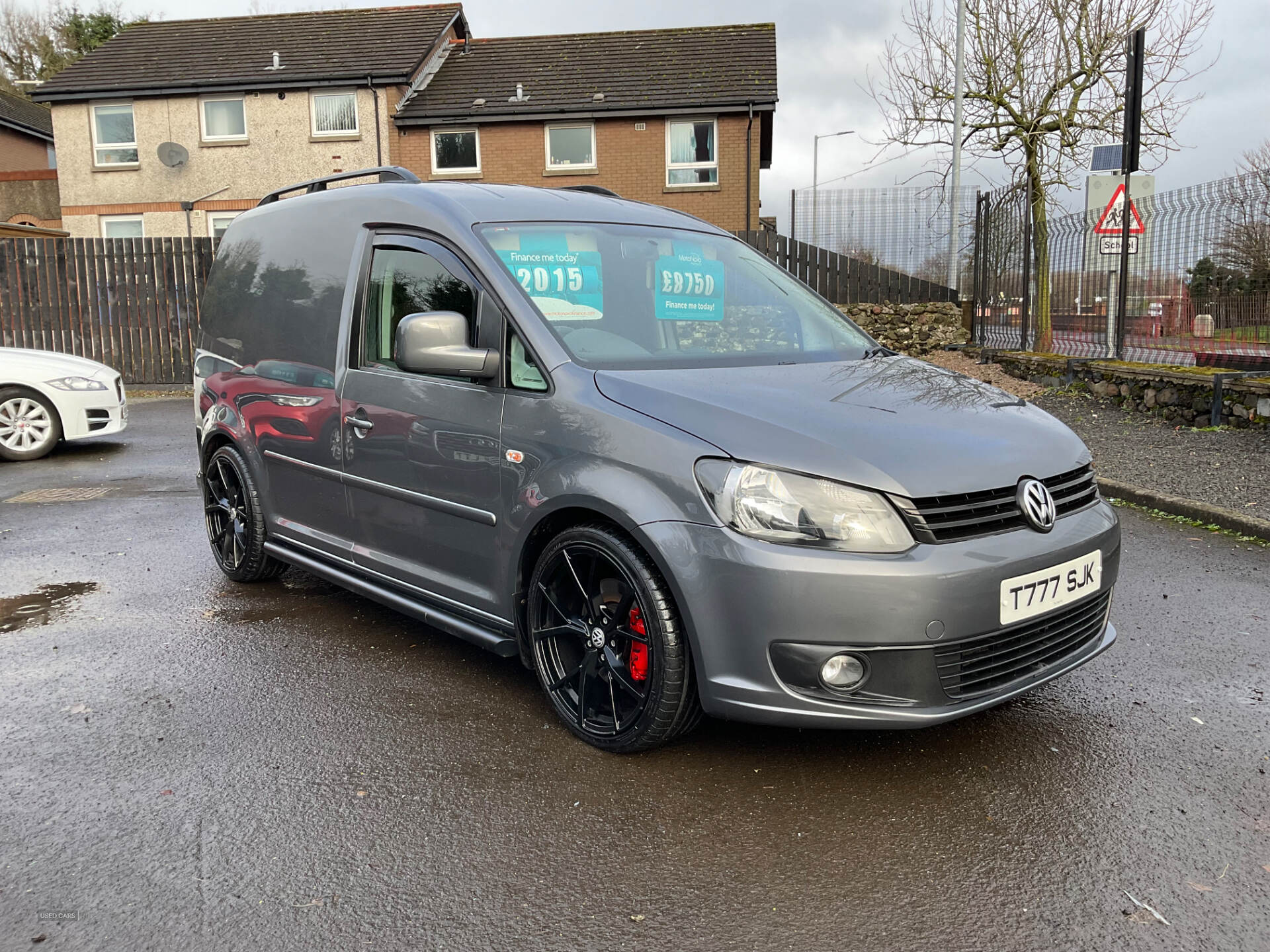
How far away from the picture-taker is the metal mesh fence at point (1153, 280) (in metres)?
9.69

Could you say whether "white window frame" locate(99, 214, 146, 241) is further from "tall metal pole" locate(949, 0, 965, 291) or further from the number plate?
the number plate

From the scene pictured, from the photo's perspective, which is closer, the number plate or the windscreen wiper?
the number plate

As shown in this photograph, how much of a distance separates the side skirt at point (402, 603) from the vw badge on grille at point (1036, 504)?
1.74 metres

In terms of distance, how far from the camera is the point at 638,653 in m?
3.14

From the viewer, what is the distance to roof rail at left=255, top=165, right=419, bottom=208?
14.3 feet

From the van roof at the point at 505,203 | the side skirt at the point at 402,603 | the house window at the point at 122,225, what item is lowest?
the side skirt at the point at 402,603

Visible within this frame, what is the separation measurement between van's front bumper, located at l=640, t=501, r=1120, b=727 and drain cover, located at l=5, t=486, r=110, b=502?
648cm

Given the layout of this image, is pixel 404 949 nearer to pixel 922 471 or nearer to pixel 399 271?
pixel 922 471

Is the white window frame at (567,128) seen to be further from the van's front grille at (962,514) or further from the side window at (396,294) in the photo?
the van's front grille at (962,514)

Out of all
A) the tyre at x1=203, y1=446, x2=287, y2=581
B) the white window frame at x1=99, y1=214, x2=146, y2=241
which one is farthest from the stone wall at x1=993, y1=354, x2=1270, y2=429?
the white window frame at x1=99, y1=214, x2=146, y2=241

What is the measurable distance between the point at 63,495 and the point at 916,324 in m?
13.7

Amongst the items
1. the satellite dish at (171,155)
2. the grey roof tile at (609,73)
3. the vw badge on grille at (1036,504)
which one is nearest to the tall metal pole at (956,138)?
the grey roof tile at (609,73)

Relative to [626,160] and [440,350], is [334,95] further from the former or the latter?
[440,350]

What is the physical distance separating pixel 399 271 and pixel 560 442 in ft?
4.41
